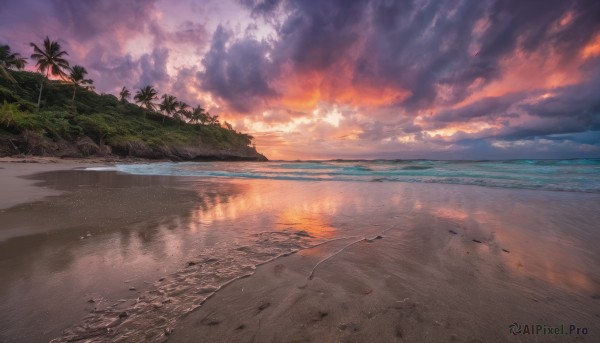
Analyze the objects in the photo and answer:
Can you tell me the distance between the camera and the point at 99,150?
35.8 metres

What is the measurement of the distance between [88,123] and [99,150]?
16.7 feet

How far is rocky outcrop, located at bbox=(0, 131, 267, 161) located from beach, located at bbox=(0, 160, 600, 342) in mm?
32897

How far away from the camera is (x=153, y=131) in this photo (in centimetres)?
5125

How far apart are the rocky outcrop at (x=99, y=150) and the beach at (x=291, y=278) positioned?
32897mm

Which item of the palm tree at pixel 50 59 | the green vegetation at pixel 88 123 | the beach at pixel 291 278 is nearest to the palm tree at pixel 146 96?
the green vegetation at pixel 88 123

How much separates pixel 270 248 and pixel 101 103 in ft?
229

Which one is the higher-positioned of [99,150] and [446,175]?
[99,150]

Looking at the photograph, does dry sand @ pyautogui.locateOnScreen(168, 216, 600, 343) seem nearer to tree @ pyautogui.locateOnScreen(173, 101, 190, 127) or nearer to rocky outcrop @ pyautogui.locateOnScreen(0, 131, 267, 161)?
rocky outcrop @ pyautogui.locateOnScreen(0, 131, 267, 161)

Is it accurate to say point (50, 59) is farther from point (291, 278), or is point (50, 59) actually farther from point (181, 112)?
point (291, 278)

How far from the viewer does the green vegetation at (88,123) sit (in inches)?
1105

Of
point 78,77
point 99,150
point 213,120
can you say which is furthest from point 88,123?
point 213,120

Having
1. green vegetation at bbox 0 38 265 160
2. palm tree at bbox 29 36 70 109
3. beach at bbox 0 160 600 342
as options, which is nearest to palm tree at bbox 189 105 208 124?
green vegetation at bbox 0 38 265 160

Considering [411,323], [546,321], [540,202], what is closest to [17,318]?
[411,323]

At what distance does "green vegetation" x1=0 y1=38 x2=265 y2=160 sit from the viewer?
28075 millimetres
